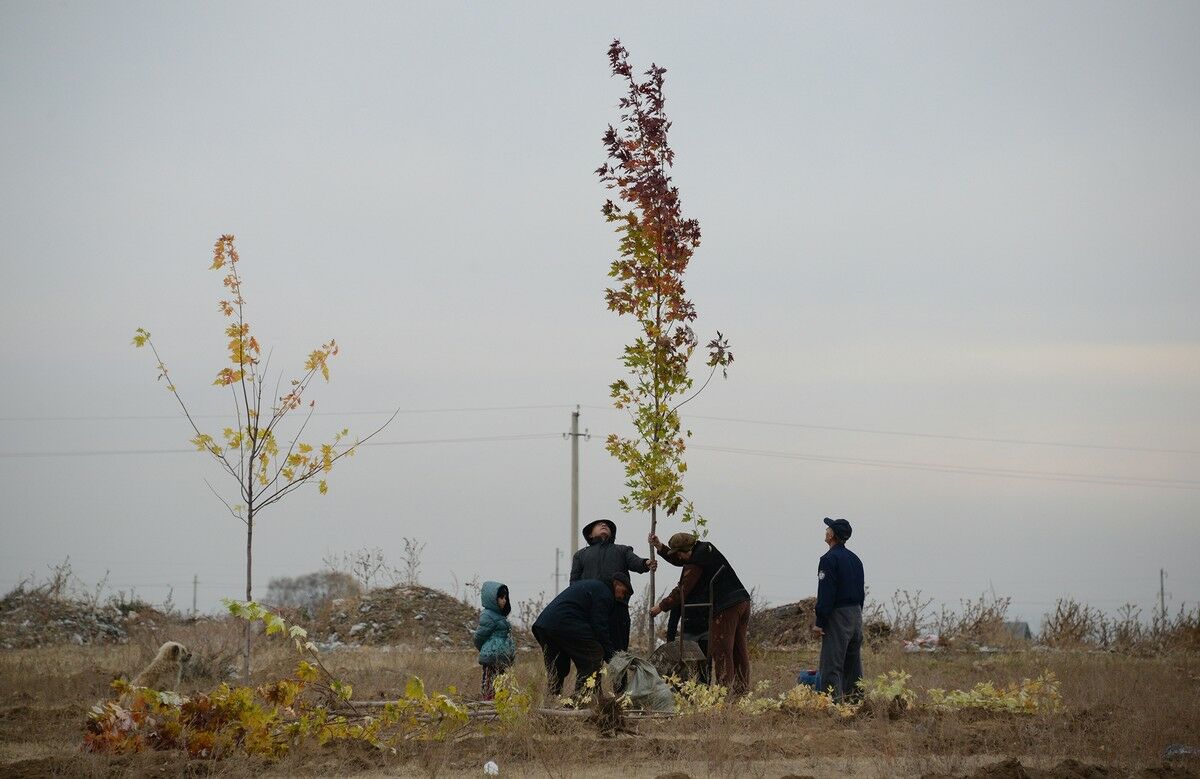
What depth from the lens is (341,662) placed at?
53.1 feet

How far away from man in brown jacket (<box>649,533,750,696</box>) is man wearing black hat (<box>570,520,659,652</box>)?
34 centimetres

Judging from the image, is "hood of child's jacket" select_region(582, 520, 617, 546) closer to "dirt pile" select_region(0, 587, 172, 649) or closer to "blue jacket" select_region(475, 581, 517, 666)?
"blue jacket" select_region(475, 581, 517, 666)

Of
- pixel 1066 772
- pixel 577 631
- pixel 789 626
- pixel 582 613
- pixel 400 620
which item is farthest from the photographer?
pixel 400 620

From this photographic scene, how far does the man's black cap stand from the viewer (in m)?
11.5

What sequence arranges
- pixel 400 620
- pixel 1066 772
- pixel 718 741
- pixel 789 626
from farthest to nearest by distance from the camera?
pixel 400 620 < pixel 789 626 < pixel 718 741 < pixel 1066 772

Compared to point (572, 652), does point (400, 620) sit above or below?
below

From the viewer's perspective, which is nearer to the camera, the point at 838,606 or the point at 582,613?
the point at 582,613

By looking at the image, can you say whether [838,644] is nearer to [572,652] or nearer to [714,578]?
[714,578]

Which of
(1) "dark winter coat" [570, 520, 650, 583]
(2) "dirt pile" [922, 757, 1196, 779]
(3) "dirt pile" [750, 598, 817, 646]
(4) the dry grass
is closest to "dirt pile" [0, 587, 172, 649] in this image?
(4) the dry grass

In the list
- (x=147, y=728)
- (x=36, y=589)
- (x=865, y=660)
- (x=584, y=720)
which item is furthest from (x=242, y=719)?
(x=36, y=589)

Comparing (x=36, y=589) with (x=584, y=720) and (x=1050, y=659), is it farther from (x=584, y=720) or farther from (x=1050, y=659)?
(x=1050, y=659)

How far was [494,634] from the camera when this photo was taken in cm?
1196

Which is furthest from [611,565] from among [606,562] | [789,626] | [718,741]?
[789,626]

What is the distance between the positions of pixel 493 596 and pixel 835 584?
3457 millimetres
